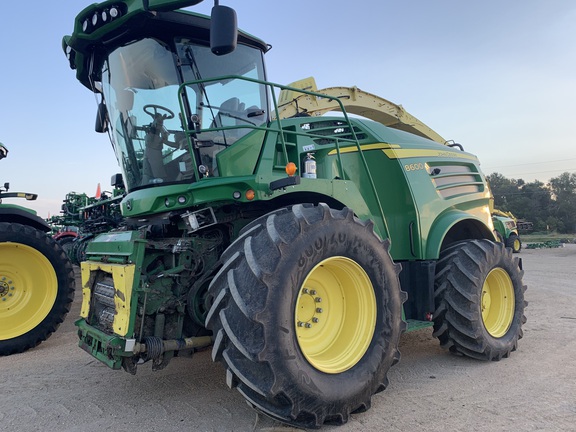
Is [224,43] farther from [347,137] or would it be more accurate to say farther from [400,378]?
[400,378]

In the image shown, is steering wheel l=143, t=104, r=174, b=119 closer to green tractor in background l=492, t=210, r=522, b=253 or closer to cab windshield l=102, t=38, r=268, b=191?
cab windshield l=102, t=38, r=268, b=191

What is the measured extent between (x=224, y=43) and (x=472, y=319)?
10.6 feet

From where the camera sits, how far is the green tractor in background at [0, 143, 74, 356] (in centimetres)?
540

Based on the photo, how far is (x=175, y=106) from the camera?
368cm

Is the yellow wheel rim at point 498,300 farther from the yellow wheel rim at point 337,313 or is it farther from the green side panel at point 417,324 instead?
the yellow wheel rim at point 337,313

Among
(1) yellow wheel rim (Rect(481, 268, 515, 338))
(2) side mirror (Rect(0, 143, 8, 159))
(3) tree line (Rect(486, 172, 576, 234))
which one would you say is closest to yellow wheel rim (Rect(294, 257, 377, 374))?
(1) yellow wheel rim (Rect(481, 268, 515, 338))

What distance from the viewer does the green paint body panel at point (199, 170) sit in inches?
131

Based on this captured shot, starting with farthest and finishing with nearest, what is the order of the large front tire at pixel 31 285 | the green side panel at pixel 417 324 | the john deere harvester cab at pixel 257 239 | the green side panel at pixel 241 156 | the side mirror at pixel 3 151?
1. the side mirror at pixel 3 151
2. the large front tire at pixel 31 285
3. the green side panel at pixel 417 324
4. the green side panel at pixel 241 156
5. the john deere harvester cab at pixel 257 239

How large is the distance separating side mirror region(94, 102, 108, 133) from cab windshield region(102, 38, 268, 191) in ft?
2.09

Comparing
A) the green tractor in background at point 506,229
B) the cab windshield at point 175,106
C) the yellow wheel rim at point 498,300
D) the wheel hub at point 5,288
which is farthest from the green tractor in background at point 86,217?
the green tractor in background at point 506,229

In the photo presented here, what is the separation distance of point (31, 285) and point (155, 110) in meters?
3.34

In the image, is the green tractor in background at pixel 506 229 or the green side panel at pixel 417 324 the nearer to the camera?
the green side panel at pixel 417 324

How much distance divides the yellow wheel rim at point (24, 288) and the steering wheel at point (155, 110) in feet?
9.85

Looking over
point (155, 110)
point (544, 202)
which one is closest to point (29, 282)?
point (155, 110)
